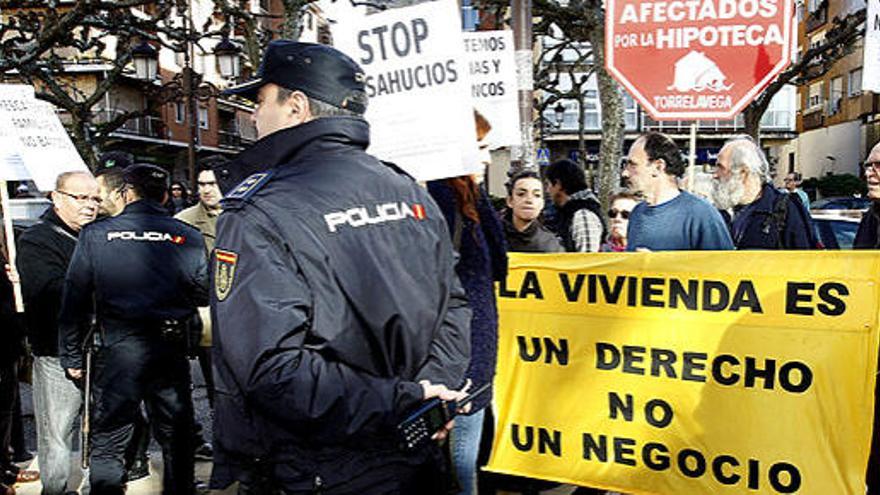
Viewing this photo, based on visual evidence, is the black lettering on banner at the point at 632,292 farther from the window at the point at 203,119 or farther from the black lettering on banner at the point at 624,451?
the window at the point at 203,119

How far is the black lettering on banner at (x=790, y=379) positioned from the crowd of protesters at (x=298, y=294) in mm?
518

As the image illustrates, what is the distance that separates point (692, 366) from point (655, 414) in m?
0.28

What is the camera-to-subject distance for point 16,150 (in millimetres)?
5141

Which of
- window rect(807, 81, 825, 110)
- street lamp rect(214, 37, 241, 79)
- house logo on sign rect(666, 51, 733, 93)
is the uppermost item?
window rect(807, 81, 825, 110)

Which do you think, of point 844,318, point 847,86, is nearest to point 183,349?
point 844,318

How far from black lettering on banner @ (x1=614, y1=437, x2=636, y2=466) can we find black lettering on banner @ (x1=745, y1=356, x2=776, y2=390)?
0.61 m

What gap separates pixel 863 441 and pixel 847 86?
142 feet

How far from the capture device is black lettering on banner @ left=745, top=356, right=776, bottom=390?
3652 millimetres

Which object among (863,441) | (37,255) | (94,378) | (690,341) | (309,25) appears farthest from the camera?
(309,25)

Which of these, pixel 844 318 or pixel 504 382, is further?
pixel 504 382

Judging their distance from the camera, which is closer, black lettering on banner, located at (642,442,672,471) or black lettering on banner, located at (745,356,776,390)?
black lettering on banner, located at (745,356,776,390)

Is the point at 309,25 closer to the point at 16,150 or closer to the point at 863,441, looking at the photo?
the point at 16,150

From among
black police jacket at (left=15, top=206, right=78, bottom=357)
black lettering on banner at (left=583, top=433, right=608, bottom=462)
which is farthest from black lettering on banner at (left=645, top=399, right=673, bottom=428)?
black police jacket at (left=15, top=206, right=78, bottom=357)

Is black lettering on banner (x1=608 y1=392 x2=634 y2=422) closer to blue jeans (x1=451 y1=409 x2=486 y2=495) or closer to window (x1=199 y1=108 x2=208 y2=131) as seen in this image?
blue jeans (x1=451 y1=409 x2=486 y2=495)
